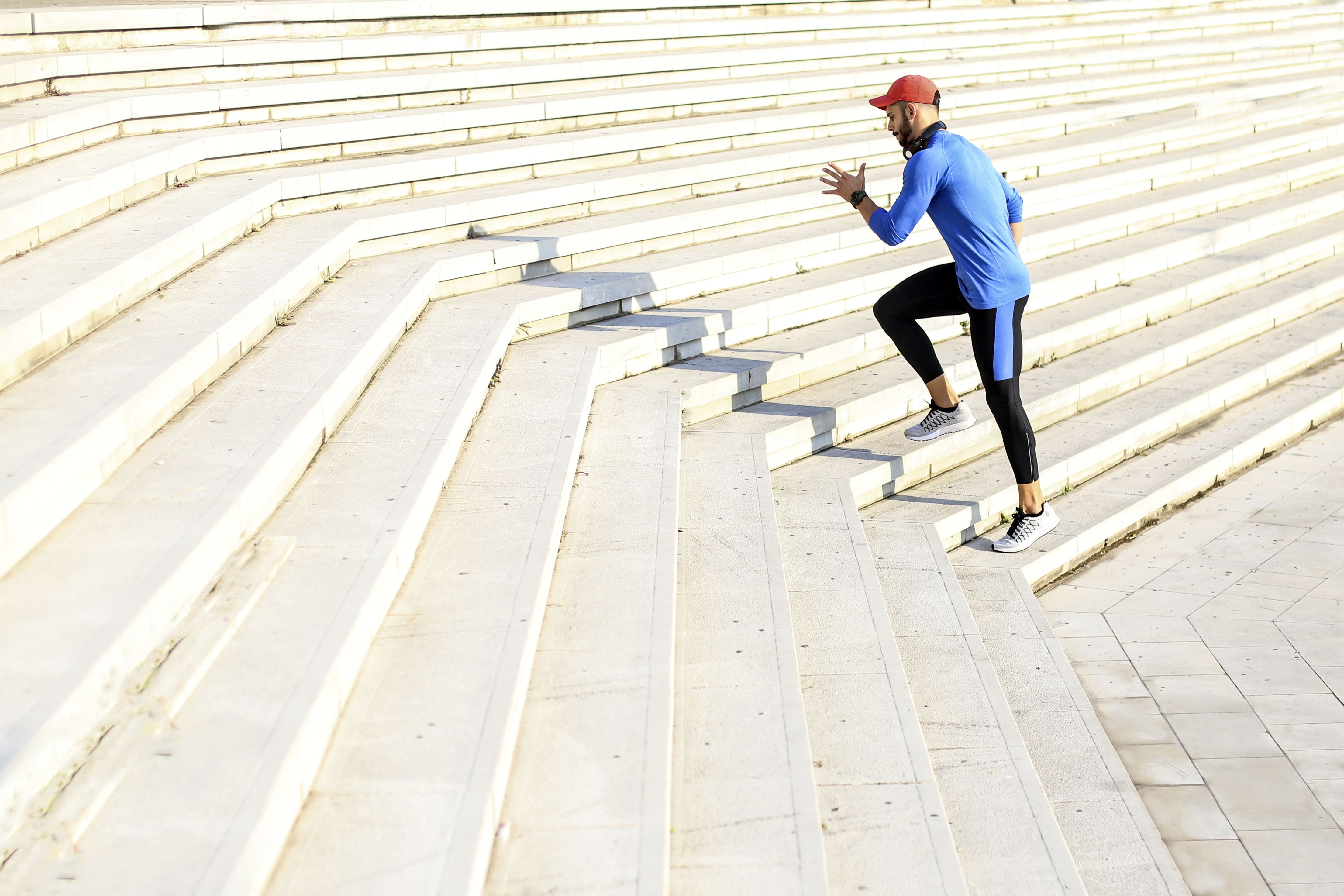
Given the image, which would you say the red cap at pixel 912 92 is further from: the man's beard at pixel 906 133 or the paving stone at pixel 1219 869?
the paving stone at pixel 1219 869

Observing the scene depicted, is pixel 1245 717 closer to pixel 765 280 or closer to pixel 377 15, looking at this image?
pixel 765 280

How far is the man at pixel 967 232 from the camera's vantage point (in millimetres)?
4949

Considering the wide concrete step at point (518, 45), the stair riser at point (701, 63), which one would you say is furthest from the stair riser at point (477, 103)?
the wide concrete step at point (518, 45)

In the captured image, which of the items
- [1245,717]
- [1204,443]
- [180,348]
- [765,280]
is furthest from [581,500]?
[1204,443]

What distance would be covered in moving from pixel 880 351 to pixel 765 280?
2.92 ft

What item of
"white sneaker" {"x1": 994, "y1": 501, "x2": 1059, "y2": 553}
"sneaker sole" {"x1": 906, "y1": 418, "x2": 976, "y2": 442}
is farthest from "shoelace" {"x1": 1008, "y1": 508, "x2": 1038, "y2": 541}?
"sneaker sole" {"x1": 906, "y1": 418, "x2": 976, "y2": 442}

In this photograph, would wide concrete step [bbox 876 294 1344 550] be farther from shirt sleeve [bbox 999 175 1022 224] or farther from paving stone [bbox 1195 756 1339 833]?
paving stone [bbox 1195 756 1339 833]

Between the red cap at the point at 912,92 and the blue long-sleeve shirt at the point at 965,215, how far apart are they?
16cm

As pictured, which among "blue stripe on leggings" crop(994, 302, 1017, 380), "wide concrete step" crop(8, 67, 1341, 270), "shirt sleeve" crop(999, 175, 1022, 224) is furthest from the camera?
"shirt sleeve" crop(999, 175, 1022, 224)

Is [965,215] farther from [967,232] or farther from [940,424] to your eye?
[940,424]

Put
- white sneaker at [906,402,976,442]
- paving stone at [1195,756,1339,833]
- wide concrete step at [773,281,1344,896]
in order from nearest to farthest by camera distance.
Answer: wide concrete step at [773,281,1344,896], paving stone at [1195,756,1339,833], white sneaker at [906,402,976,442]

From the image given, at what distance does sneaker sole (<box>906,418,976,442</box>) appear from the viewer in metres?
5.95

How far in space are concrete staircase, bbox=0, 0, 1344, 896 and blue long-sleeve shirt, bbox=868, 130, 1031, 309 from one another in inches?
45.5

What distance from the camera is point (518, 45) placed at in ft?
27.1
